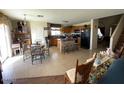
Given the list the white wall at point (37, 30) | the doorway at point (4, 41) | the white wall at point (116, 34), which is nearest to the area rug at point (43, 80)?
the doorway at point (4, 41)

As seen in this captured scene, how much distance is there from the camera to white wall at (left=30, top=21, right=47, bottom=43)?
813 cm

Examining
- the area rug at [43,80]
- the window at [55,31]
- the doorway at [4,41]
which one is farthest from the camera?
the window at [55,31]

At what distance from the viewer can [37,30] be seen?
27.2ft

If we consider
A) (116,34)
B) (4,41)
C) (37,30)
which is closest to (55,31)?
(37,30)

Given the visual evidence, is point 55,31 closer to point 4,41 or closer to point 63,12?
point 4,41

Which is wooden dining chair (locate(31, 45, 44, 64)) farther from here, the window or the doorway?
the window

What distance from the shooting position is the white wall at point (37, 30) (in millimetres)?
8133

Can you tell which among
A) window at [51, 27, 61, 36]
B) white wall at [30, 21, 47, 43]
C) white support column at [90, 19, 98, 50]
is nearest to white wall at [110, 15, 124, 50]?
white support column at [90, 19, 98, 50]

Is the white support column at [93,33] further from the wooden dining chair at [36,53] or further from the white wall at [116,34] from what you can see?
the wooden dining chair at [36,53]
